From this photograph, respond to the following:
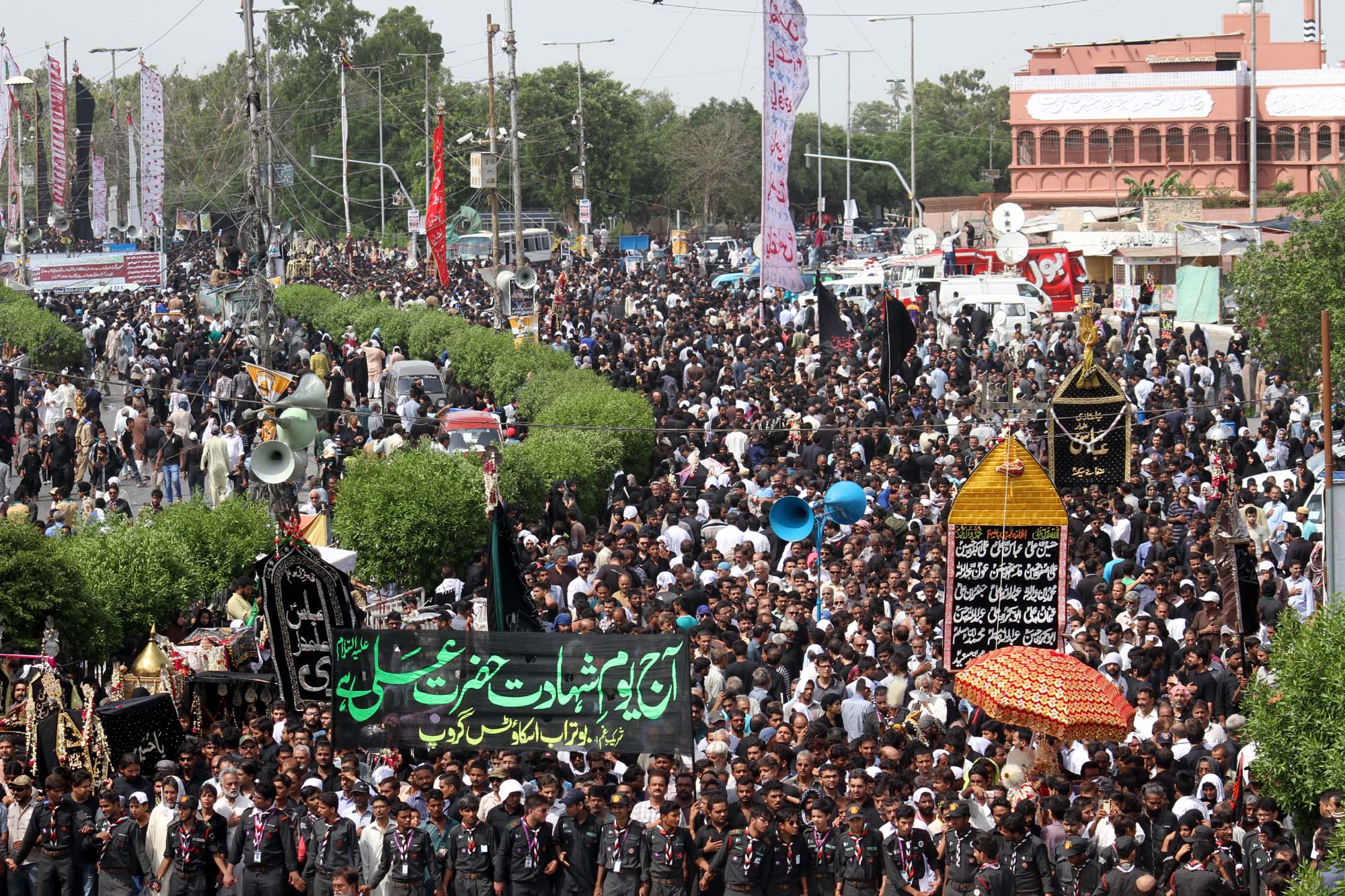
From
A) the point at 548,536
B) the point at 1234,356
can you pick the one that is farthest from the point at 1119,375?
the point at 548,536

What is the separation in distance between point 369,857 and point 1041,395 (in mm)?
15153

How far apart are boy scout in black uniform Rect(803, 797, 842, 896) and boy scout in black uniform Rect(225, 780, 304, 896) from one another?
8.68ft

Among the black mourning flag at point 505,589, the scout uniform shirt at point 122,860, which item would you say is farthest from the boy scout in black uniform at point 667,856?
the black mourning flag at point 505,589

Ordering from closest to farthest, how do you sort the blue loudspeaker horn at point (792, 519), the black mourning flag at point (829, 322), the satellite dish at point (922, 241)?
the blue loudspeaker horn at point (792, 519) → the black mourning flag at point (829, 322) → the satellite dish at point (922, 241)

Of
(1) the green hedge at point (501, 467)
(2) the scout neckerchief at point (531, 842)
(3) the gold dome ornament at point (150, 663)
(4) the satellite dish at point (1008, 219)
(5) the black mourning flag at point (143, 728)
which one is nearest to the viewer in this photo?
(2) the scout neckerchief at point (531, 842)

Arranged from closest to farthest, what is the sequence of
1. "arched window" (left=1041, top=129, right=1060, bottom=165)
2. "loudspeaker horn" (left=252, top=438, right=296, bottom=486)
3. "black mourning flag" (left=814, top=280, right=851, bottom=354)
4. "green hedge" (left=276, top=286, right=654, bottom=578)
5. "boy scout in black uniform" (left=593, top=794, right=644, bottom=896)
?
"boy scout in black uniform" (left=593, top=794, right=644, bottom=896) < "green hedge" (left=276, top=286, right=654, bottom=578) < "loudspeaker horn" (left=252, top=438, right=296, bottom=486) < "black mourning flag" (left=814, top=280, right=851, bottom=354) < "arched window" (left=1041, top=129, right=1060, bottom=165)

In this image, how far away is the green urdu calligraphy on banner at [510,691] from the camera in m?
10.1

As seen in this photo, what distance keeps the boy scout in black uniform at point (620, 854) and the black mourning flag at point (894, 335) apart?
13227 mm

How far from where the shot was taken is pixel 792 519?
1521 centimetres

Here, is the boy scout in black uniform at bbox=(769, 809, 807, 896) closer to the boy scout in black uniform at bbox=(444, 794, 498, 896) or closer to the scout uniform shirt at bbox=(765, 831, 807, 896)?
the scout uniform shirt at bbox=(765, 831, 807, 896)

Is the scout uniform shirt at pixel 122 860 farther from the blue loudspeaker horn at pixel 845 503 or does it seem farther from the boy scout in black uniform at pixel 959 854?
the blue loudspeaker horn at pixel 845 503

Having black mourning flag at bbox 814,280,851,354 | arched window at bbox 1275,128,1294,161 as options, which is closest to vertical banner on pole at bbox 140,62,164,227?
black mourning flag at bbox 814,280,851,354

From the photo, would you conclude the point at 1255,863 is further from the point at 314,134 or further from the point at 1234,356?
the point at 314,134

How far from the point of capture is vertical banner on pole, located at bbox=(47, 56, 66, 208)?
1618 inches
